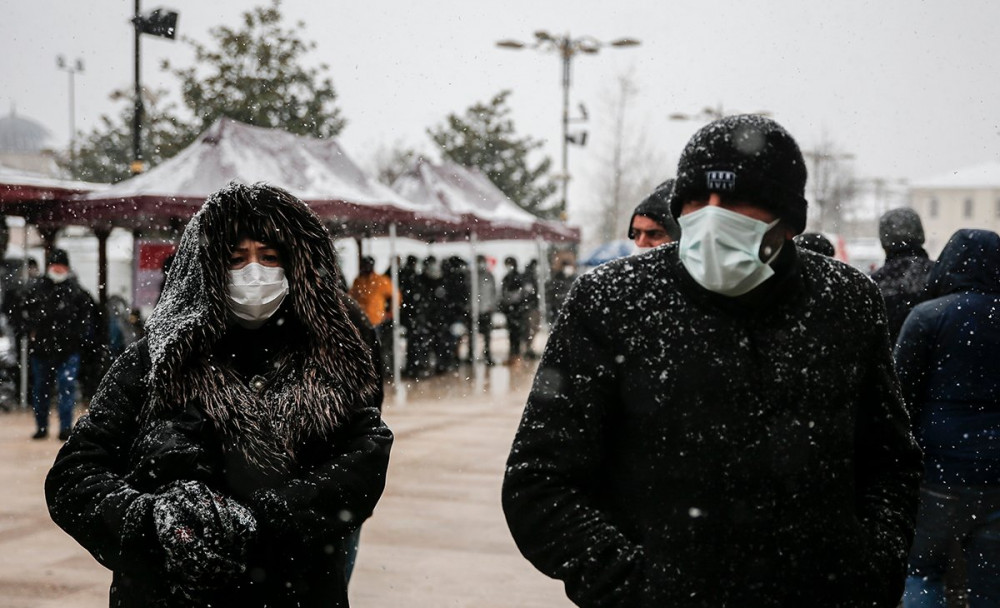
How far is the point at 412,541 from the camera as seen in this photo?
20.9 ft

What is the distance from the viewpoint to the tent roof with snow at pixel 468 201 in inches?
669

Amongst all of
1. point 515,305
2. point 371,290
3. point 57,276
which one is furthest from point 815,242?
point 515,305

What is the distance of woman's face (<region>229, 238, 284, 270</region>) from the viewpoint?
102 inches

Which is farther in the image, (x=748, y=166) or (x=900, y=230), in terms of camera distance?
(x=900, y=230)

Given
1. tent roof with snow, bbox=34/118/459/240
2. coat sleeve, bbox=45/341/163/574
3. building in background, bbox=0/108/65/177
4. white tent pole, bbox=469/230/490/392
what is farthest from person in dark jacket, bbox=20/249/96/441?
building in background, bbox=0/108/65/177

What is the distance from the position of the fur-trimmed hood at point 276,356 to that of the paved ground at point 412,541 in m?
2.83

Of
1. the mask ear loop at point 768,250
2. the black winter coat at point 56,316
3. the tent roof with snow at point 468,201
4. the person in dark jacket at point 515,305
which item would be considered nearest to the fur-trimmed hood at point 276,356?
the mask ear loop at point 768,250

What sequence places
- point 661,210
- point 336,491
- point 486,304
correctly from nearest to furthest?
point 336,491
point 661,210
point 486,304

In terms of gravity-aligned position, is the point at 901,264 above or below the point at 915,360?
above

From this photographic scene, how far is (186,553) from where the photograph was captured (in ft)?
7.17

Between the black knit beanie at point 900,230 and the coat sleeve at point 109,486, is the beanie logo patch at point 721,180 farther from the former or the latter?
the black knit beanie at point 900,230

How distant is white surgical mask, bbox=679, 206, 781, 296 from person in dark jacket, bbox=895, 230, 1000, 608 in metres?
2.04

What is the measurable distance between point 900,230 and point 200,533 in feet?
13.5

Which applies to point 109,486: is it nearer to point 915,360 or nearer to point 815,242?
point 915,360
